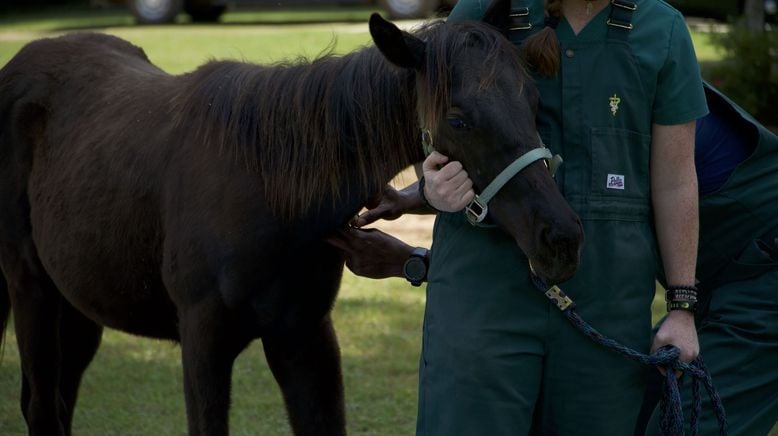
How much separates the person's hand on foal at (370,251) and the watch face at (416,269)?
0.11 m

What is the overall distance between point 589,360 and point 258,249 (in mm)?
1049

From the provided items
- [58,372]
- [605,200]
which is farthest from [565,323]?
[58,372]

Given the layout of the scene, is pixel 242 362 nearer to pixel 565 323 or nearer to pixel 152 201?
pixel 152 201

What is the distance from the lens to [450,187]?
2.68m

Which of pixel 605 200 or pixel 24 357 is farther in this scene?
pixel 24 357

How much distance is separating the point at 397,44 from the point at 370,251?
0.87m

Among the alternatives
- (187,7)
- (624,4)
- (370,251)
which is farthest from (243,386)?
(187,7)

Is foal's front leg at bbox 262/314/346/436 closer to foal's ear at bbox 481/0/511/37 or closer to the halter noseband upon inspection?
the halter noseband

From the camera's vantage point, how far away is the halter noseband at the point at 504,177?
2598 mm

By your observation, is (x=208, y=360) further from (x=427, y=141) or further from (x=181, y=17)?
(x=181, y=17)

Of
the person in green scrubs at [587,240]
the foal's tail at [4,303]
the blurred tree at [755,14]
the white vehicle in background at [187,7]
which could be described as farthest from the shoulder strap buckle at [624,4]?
the white vehicle in background at [187,7]

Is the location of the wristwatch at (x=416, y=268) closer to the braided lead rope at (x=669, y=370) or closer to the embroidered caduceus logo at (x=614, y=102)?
the braided lead rope at (x=669, y=370)

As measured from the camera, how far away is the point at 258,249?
10.8 feet

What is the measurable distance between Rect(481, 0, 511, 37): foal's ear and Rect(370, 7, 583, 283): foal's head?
0.08m
